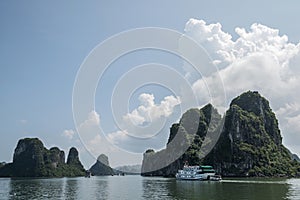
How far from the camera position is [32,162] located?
16075cm

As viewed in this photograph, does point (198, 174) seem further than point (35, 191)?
Yes

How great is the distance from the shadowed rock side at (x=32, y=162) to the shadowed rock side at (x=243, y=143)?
5885 cm

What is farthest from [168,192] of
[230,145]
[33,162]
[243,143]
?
[33,162]

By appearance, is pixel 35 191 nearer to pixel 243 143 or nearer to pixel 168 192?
pixel 168 192

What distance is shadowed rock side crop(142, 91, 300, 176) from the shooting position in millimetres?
108688

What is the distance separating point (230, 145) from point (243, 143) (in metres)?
4.25

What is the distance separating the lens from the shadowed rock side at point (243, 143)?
108688 mm

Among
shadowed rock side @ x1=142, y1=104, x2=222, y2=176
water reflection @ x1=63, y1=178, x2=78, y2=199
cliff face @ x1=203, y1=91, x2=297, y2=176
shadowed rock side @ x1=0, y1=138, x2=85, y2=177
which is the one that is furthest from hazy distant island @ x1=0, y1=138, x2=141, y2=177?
water reflection @ x1=63, y1=178, x2=78, y2=199

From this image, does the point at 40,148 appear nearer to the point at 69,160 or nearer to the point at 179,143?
the point at 69,160

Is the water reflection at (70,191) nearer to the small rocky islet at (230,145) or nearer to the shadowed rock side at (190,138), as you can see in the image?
the small rocky islet at (230,145)

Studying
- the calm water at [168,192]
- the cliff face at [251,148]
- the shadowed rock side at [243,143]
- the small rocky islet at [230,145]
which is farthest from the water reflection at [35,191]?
the small rocky islet at [230,145]

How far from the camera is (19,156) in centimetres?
16475

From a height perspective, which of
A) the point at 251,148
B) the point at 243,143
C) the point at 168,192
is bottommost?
the point at 168,192

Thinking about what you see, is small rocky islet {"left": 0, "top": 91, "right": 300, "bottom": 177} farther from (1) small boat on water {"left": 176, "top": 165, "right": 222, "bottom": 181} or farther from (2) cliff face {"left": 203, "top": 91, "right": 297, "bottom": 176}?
(1) small boat on water {"left": 176, "top": 165, "right": 222, "bottom": 181}
